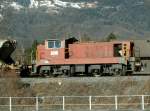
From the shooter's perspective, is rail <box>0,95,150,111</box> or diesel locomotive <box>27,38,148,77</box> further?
diesel locomotive <box>27,38,148,77</box>

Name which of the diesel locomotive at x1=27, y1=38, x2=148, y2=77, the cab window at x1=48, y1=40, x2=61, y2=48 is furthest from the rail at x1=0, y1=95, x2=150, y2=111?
the cab window at x1=48, y1=40, x2=61, y2=48

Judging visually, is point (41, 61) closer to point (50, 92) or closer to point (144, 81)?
point (50, 92)

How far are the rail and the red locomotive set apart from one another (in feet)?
25.8

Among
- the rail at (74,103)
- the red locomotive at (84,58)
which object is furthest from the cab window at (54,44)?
the rail at (74,103)

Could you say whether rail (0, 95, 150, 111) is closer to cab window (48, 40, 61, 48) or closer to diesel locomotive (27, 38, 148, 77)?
diesel locomotive (27, 38, 148, 77)

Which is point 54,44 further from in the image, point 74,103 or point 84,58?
point 74,103

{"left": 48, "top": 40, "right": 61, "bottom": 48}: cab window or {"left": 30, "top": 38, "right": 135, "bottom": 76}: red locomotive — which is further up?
{"left": 48, "top": 40, "right": 61, "bottom": 48}: cab window

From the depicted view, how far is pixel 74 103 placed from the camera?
4134cm

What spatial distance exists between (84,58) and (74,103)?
10497 mm

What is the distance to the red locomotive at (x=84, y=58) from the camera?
49.8 m

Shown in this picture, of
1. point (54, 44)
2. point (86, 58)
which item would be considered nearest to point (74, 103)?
point (86, 58)

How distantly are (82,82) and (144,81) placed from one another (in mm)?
5059

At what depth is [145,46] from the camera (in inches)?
2174

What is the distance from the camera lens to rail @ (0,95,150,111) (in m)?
37.9
